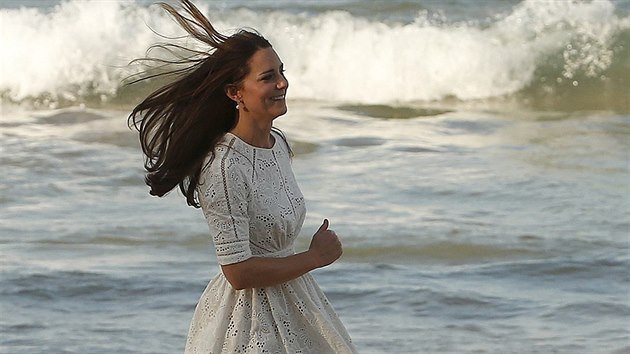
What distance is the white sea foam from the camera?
15453 mm

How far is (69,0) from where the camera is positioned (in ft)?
55.4

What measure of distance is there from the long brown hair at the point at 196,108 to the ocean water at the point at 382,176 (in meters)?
2.79

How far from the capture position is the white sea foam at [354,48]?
15453 millimetres

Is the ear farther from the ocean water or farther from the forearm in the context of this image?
the ocean water

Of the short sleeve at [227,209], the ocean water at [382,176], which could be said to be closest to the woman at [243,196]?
the short sleeve at [227,209]

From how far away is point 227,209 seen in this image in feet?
12.1

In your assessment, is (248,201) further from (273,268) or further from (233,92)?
(233,92)

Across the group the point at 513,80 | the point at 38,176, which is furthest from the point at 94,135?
the point at 513,80

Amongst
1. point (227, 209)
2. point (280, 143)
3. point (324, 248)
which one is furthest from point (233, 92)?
point (324, 248)

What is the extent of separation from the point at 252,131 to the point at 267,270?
0.39 m

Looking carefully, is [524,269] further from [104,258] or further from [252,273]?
[252,273]

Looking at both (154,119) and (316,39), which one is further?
(316,39)

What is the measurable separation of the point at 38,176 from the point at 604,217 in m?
4.31

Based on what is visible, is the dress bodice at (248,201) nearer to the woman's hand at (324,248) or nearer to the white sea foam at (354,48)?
the woman's hand at (324,248)
